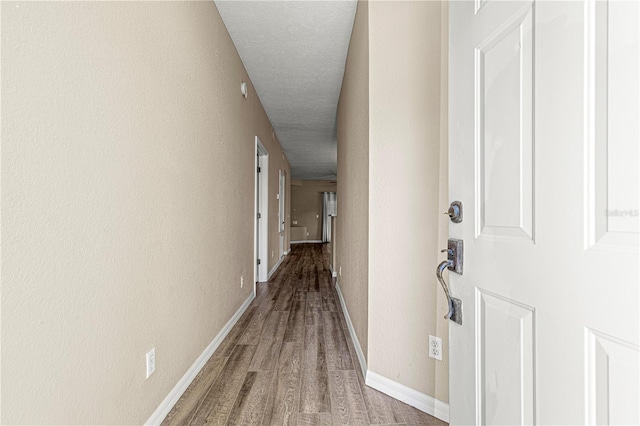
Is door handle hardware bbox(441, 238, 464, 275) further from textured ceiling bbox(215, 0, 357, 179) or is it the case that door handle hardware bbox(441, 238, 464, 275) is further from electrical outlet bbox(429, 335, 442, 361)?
textured ceiling bbox(215, 0, 357, 179)

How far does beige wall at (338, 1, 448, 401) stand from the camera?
1.55 m

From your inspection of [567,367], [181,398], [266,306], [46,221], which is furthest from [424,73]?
[266,306]

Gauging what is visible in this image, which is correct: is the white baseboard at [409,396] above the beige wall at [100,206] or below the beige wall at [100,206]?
below

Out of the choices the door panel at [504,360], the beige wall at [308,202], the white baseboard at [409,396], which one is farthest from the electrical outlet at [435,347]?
the beige wall at [308,202]

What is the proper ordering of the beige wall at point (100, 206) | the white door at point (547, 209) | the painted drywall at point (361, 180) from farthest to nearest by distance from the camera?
the painted drywall at point (361, 180)
the beige wall at point (100, 206)
the white door at point (547, 209)

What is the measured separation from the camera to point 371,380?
1.74 metres

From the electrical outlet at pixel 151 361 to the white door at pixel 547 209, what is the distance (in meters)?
1.26

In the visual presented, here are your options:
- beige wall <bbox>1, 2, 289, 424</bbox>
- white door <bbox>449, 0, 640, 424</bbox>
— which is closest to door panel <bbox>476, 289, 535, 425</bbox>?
white door <bbox>449, 0, 640, 424</bbox>

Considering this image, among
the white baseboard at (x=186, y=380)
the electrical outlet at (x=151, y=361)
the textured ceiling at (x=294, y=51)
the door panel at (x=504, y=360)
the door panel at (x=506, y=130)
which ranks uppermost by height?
the textured ceiling at (x=294, y=51)

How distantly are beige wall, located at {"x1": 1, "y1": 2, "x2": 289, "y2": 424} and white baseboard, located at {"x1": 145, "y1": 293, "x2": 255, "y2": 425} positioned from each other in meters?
0.05

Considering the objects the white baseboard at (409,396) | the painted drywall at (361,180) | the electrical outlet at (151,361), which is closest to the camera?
the electrical outlet at (151,361)

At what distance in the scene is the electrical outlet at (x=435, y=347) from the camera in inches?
59.6

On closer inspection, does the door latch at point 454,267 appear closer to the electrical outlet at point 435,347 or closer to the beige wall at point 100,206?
the electrical outlet at point 435,347

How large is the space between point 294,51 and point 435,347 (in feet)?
8.67
